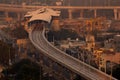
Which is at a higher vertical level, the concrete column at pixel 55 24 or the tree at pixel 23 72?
the tree at pixel 23 72

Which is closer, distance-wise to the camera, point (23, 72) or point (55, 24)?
point (23, 72)

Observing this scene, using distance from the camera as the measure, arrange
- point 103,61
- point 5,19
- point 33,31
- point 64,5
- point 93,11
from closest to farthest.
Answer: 1. point 103,61
2. point 33,31
3. point 5,19
4. point 93,11
5. point 64,5

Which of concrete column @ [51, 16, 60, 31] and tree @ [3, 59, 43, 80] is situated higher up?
tree @ [3, 59, 43, 80]

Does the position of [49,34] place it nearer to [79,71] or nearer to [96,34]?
[96,34]

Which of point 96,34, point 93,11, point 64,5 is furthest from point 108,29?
point 64,5

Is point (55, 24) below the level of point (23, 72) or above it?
below

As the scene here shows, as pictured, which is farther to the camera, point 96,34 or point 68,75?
point 96,34

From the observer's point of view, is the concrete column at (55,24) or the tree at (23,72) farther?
the concrete column at (55,24)

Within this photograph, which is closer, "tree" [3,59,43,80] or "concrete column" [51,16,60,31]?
"tree" [3,59,43,80]

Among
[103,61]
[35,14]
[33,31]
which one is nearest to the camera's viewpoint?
[103,61]
